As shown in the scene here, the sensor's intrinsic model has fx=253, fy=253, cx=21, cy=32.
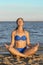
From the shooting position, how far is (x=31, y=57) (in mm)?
10547

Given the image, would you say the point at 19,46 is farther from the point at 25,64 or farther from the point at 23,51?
the point at 25,64

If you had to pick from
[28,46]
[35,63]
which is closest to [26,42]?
[28,46]

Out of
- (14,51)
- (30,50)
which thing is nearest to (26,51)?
(30,50)

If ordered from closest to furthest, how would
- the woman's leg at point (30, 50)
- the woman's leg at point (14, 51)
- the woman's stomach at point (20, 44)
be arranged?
→ the woman's leg at point (14, 51) → the woman's leg at point (30, 50) → the woman's stomach at point (20, 44)

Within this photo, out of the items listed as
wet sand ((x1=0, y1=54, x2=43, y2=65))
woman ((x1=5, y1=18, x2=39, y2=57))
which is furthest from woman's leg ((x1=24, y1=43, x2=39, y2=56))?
wet sand ((x1=0, y1=54, x2=43, y2=65))

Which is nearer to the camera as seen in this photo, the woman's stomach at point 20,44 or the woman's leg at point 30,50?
the woman's leg at point 30,50

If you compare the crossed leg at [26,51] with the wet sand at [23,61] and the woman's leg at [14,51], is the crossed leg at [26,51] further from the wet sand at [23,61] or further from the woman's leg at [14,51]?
the wet sand at [23,61]

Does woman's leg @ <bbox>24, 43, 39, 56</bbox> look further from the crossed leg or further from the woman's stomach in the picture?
the woman's stomach

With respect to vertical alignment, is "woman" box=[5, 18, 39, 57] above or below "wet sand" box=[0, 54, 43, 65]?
above

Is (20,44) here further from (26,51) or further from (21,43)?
(26,51)

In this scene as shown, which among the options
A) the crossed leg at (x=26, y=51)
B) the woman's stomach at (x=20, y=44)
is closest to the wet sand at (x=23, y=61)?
the crossed leg at (x=26, y=51)

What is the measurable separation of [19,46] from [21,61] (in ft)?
2.22

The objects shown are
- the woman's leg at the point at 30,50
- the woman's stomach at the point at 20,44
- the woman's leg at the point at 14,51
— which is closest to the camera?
the woman's leg at the point at 14,51

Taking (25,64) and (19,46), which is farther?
(19,46)
